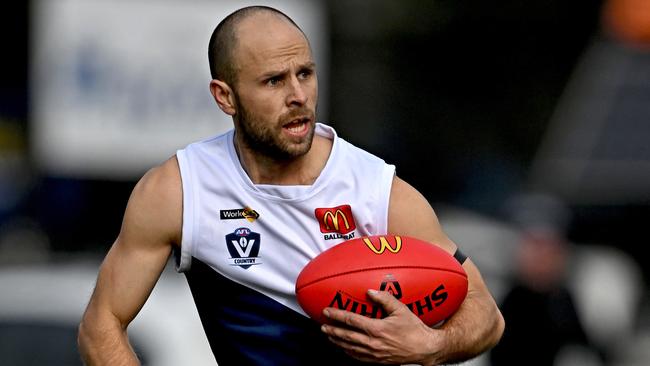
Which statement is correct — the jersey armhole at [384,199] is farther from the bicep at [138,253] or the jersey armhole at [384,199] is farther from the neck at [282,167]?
the bicep at [138,253]

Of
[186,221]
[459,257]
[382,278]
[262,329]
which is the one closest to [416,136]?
[459,257]

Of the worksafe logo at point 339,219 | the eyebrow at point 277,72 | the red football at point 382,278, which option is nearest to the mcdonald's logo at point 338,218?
the worksafe logo at point 339,219

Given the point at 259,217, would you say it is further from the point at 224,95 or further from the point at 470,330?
the point at 470,330

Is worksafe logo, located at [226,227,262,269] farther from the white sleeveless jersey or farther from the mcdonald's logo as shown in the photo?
the mcdonald's logo

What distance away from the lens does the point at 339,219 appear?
6879 millimetres

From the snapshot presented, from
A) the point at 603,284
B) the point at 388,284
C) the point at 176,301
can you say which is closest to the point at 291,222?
the point at 388,284

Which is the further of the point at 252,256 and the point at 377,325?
the point at 252,256

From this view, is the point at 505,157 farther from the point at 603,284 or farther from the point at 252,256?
the point at 252,256

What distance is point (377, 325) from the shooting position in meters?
Answer: 6.30

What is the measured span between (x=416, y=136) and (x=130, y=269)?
57.3 feet

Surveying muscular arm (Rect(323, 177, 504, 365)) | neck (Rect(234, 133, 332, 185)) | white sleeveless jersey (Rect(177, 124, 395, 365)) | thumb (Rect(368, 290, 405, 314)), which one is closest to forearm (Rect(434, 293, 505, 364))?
muscular arm (Rect(323, 177, 504, 365))

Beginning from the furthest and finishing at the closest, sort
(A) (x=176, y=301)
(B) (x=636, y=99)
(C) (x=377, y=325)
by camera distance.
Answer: (B) (x=636, y=99)
(A) (x=176, y=301)
(C) (x=377, y=325)

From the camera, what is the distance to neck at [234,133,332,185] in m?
6.94

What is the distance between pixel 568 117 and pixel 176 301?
46.3ft
